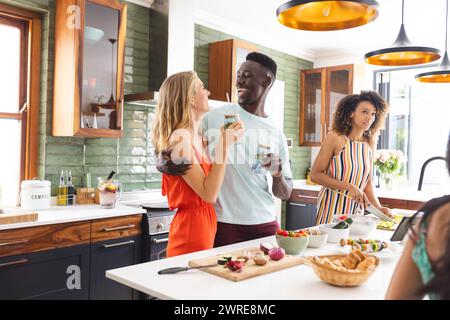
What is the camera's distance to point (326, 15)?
1.83m

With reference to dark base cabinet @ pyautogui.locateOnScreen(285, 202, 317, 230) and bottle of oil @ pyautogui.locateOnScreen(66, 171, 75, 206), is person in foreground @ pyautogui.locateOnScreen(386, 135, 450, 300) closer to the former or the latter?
bottle of oil @ pyautogui.locateOnScreen(66, 171, 75, 206)

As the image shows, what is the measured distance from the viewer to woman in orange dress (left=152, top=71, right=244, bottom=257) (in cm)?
182

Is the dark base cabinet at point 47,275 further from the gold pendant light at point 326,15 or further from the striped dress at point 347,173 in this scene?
the gold pendant light at point 326,15

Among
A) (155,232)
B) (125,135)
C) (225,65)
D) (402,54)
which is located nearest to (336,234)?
(402,54)

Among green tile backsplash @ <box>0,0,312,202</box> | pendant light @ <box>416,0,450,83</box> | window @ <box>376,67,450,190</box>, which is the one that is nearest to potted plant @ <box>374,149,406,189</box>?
window @ <box>376,67,450,190</box>

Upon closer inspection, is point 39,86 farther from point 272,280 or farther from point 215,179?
point 272,280

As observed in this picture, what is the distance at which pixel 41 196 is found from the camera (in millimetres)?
2959

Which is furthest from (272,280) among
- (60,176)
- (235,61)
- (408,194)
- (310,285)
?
(408,194)

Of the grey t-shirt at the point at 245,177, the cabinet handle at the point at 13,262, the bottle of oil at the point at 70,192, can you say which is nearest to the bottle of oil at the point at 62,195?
the bottle of oil at the point at 70,192

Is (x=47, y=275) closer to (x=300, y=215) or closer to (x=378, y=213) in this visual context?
(x=378, y=213)

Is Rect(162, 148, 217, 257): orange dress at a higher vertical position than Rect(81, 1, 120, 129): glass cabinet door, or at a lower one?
lower

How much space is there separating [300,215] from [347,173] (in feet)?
8.49

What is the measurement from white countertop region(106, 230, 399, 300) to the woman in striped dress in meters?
1.14

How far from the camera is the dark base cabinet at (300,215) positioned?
5000mm
